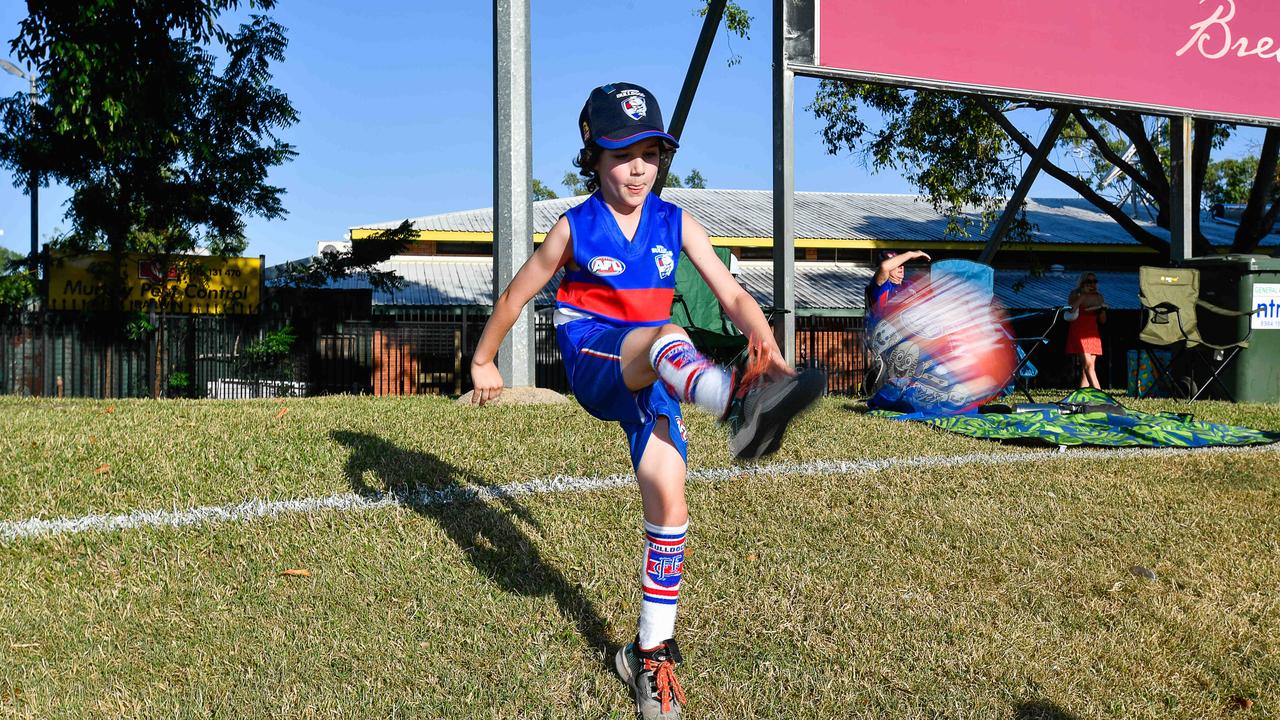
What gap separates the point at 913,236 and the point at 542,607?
91.2ft

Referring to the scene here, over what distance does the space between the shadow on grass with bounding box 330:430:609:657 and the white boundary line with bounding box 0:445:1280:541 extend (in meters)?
0.07

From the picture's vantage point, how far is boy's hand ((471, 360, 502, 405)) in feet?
10.2

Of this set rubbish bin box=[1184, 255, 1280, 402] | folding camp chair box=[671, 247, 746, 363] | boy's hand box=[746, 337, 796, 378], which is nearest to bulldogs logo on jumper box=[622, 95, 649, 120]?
boy's hand box=[746, 337, 796, 378]

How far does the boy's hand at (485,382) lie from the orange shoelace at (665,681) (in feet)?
3.24

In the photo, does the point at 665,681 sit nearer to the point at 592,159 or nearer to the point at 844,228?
the point at 592,159

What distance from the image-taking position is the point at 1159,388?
12172 mm

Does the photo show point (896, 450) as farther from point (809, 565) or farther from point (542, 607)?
point (542, 607)

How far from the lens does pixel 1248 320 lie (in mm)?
11633

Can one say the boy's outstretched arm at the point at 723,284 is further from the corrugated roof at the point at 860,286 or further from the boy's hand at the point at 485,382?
the corrugated roof at the point at 860,286

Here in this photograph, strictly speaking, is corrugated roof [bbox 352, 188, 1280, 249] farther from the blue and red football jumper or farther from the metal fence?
the blue and red football jumper

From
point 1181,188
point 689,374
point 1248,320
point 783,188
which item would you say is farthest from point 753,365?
point 1181,188

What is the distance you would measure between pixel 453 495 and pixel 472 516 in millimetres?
424

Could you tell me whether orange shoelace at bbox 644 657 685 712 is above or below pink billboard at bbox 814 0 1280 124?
below

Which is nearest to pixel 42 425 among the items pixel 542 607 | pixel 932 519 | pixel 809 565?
pixel 542 607
